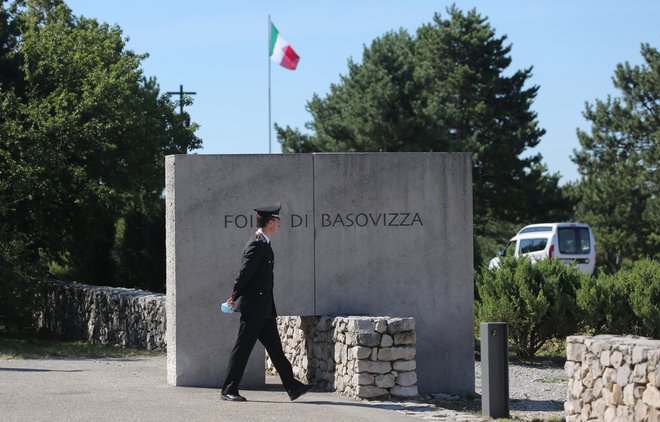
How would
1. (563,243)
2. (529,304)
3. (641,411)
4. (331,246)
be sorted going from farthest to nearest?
(563,243) → (529,304) → (331,246) → (641,411)

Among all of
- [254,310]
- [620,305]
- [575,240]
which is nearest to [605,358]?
[254,310]

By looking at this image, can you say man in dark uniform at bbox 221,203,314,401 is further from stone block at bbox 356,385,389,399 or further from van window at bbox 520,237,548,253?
van window at bbox 520,237,548,253

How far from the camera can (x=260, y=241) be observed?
1177cm

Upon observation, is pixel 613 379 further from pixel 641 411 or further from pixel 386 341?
pixel 386 341

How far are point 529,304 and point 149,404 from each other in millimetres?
9494

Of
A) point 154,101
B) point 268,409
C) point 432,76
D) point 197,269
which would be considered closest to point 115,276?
point 154,101

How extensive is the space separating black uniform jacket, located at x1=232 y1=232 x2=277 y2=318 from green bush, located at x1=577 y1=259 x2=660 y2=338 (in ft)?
30.2

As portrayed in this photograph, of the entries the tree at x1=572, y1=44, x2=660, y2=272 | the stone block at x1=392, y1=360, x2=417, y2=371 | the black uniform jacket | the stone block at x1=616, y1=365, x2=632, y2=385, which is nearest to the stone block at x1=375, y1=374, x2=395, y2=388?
the stone block at x1=392, y1=360, x2=417, y2=371

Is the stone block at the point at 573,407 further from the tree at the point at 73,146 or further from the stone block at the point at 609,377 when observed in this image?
the tree at the point at 73,146

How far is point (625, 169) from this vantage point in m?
53.2

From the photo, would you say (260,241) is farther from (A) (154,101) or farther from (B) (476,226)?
(B) (476,226)

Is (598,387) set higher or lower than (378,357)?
lower

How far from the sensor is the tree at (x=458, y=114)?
4738 centimetres

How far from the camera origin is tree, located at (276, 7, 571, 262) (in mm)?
47375
